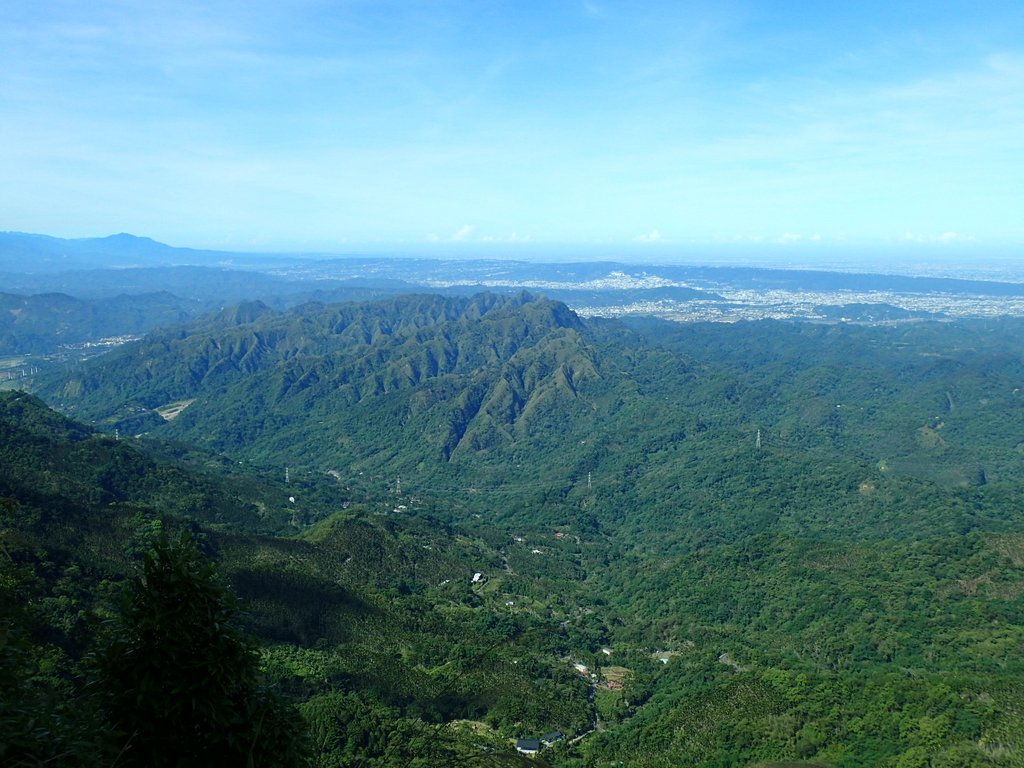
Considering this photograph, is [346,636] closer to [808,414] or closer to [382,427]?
[382,427]

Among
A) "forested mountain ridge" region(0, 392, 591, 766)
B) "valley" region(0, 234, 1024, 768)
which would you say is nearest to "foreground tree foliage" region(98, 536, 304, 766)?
"forested mountain ridge" region(0, 392, 591, 766)

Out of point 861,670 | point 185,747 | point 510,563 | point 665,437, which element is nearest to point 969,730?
point 861,670

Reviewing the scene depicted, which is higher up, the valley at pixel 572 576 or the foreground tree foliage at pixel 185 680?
the foreground tree foliage at pixel 185 680

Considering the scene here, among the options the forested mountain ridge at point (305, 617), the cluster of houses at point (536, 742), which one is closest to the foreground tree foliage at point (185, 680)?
the forested mountain ridge at point (305, 617)

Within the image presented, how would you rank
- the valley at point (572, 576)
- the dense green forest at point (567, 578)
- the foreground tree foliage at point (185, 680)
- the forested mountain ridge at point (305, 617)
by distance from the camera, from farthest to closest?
the valley at point (572, 576), the dense green forest at point (567, 578), the forested mountain ridge at point (305, 617), the foreground tree foliage at point (185, 680)

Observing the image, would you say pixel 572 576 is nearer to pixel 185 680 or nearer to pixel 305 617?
pixel 305 617

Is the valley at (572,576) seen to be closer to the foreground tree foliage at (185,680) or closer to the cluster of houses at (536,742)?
the foreground tree foliage at (185,680)
